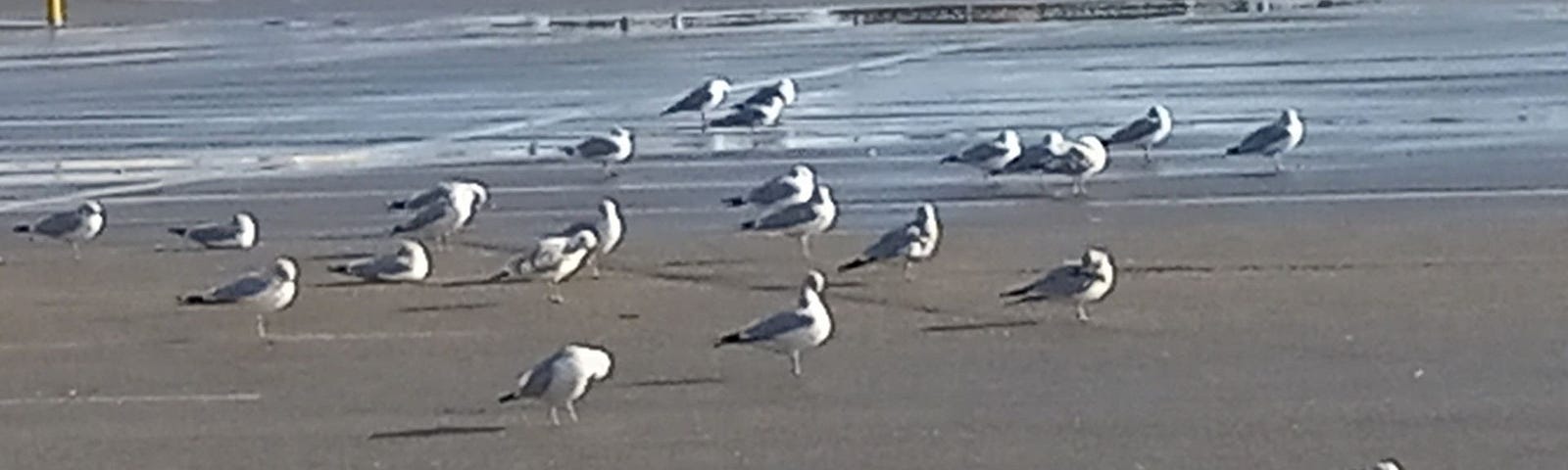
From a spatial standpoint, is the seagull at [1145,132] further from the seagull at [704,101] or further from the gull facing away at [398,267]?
the gull facing away at [398,267]

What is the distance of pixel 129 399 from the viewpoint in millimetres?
13445

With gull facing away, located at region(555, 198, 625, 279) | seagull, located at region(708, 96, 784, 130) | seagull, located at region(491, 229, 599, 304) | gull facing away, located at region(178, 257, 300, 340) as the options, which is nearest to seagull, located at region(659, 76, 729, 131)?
seagull, located at region(708, 96, 784, 130)

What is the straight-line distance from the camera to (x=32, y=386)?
45.3 feet

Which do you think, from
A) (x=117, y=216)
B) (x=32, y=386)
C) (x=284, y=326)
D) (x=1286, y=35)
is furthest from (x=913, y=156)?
(x=1286, y=35)

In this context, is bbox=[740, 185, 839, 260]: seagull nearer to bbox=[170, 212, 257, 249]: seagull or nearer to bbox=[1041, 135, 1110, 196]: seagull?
bbox=[170, 212, 257, 249]: seagull

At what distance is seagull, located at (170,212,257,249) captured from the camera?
1783 cm

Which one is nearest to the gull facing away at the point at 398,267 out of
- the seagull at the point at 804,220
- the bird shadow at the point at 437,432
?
the seagull at the point at 804,220

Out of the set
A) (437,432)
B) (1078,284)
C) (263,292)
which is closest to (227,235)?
(263,292)

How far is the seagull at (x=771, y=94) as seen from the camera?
81.4 feet

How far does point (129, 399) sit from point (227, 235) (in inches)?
174

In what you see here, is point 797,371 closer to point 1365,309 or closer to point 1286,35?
point 1365,309

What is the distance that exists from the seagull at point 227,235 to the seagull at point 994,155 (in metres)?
4.24

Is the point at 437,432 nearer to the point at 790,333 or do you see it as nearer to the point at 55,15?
the point at 790,333

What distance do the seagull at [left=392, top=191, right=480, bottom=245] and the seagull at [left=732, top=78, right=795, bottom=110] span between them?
22.2ft
